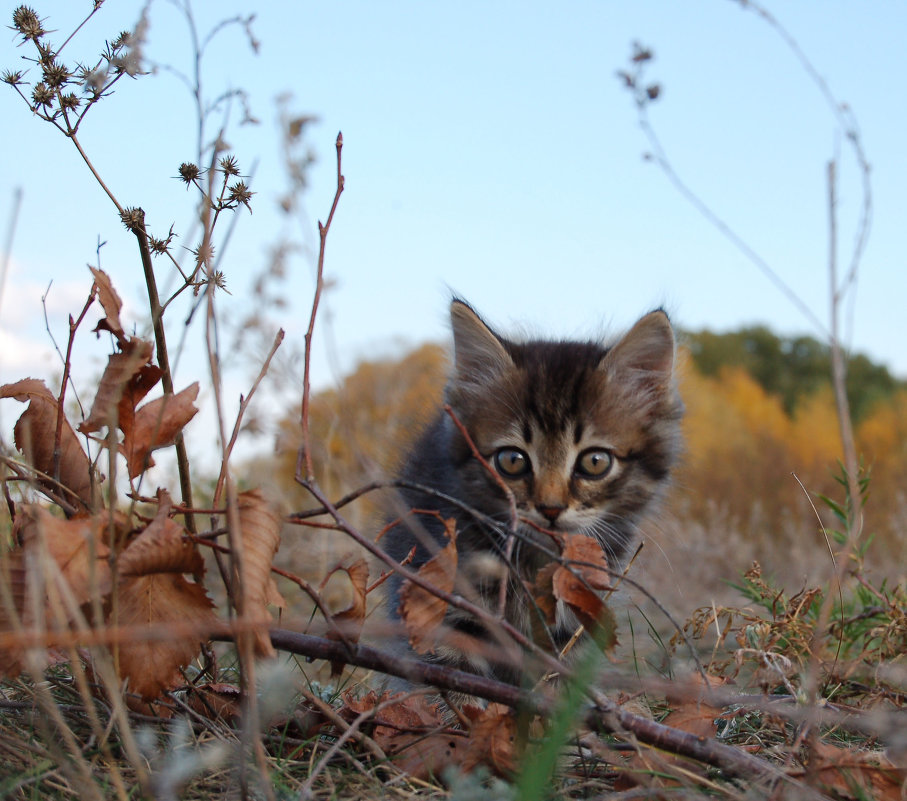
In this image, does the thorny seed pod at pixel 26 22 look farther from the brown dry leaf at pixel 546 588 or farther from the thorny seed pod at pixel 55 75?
the brown dry leaf at pixel 546 588

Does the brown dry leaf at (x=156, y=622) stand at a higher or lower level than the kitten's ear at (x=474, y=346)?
lower

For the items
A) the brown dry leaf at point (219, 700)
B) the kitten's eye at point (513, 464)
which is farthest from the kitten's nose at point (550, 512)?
the brown dry leaf at point (219, 700)

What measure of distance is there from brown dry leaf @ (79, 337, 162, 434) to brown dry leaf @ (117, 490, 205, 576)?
0.28 m

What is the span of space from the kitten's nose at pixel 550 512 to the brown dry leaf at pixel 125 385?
1.03 m

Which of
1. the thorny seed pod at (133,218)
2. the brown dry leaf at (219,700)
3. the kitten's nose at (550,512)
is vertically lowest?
the brown dry leaf at (219,700)

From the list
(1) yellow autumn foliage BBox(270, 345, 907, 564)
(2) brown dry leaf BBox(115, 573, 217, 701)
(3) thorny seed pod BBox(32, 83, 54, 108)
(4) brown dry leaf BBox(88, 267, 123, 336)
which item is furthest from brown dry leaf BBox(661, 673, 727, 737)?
(1) yellow autumn foliage BBox(270, 345, 907, 564)

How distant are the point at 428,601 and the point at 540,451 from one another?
882mm

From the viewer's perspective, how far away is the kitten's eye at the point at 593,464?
7.80ft

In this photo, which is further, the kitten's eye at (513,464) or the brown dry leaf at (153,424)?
the kitten's eye at (513,464)

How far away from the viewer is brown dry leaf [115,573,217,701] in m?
1.45

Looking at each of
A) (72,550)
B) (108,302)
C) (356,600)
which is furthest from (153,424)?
(356,600)

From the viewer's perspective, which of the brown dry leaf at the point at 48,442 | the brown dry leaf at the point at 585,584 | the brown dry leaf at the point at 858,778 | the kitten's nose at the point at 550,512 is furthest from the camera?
Answer: the kitten's nose at the point at 550,512

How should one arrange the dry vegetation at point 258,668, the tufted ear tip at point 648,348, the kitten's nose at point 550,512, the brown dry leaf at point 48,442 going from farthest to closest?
1. the tufted ear tip at point 648,348
2. the kitten's nose at point 550,512
3. the brown dry leaf at point 48,442
4. the dry vegetation at point 258,668

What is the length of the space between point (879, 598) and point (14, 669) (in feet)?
7.83
